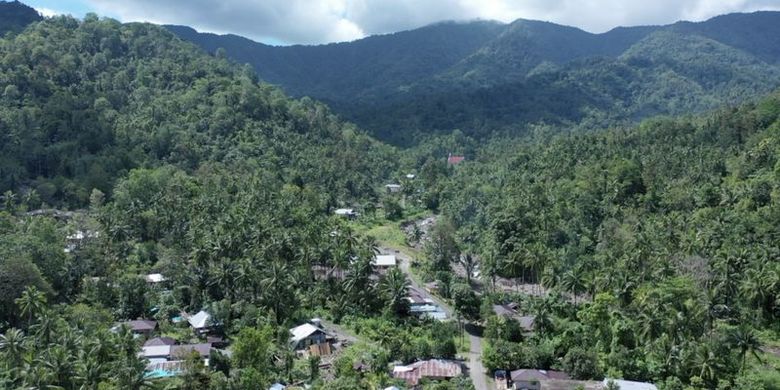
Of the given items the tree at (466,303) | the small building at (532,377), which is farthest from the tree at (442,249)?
the small building at (532,377)

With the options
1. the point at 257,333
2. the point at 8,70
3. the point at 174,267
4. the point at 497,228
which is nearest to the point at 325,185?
the point at 497,228

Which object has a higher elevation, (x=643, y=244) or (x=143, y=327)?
(x=643, y=244)

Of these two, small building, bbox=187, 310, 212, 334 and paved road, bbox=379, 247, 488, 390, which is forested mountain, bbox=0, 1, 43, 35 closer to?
small building, bbox=187, 310, 212, 334

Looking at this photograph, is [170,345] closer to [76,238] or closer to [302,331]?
[302,331]

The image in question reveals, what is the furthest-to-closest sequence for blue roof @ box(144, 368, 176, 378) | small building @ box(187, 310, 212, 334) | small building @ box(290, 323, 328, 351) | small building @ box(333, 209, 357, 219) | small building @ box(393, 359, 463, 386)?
small building @ box(333, 209, 357, 219)
small building @ box(187, 310, 212, 334)
small building @ box(290, 323, 328, 351)
small building @ box(393, 359, 463, 386)
blue roof @ box(144, 368, 176, 378)

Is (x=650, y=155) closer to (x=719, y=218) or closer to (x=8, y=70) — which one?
(x=719, y=218)

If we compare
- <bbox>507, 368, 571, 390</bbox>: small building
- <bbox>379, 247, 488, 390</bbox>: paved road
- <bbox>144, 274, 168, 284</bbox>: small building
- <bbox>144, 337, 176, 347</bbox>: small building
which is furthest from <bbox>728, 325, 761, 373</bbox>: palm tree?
<bbox>144, 274, 168, 284</bbox>: small building

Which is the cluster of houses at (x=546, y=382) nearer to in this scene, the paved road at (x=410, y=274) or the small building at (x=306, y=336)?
the small building at (x=306, y=336)

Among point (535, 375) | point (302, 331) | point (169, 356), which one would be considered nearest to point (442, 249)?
point (302, 331)
